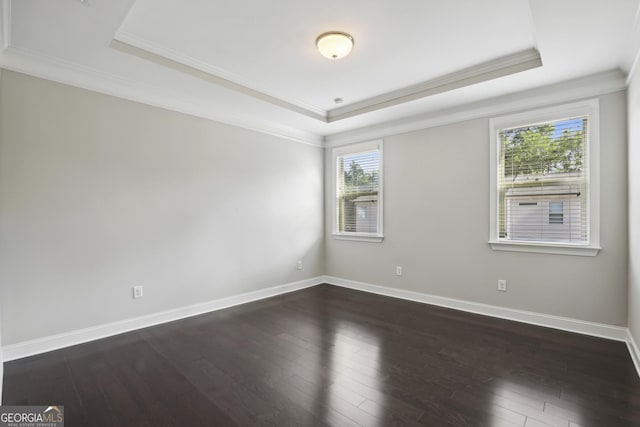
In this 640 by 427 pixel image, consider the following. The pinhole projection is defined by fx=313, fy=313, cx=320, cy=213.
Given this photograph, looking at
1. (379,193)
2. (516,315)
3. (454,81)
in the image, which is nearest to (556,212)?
(516,315)

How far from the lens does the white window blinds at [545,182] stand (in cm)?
320

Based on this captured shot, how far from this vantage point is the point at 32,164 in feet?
8.84

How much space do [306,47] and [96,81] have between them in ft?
6.70

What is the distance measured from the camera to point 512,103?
3.53 meters

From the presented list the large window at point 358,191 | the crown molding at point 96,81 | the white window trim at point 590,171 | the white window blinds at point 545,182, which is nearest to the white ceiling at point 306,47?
the crown molding at point 96,81

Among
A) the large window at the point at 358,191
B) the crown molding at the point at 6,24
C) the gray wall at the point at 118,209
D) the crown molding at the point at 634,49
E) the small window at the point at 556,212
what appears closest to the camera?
the crown molding at the point at 6,24

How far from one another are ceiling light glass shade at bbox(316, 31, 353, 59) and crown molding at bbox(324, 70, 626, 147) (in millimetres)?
1903

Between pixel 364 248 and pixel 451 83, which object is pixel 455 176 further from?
pixel 364 248

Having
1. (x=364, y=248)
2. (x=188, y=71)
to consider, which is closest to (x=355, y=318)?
(x=364, y=248)

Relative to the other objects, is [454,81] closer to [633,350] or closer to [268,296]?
[633,350]

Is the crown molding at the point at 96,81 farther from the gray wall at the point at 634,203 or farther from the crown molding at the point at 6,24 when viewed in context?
the gray wall at the point at 634,203

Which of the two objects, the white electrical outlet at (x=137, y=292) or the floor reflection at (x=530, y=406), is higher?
the white electrical outlet at (x=137, y=292)

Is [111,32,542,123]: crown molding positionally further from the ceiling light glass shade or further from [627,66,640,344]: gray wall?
the ceiling light glass shade

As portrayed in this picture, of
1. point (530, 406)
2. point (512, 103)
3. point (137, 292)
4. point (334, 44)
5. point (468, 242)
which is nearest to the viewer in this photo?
point (530, 406)
